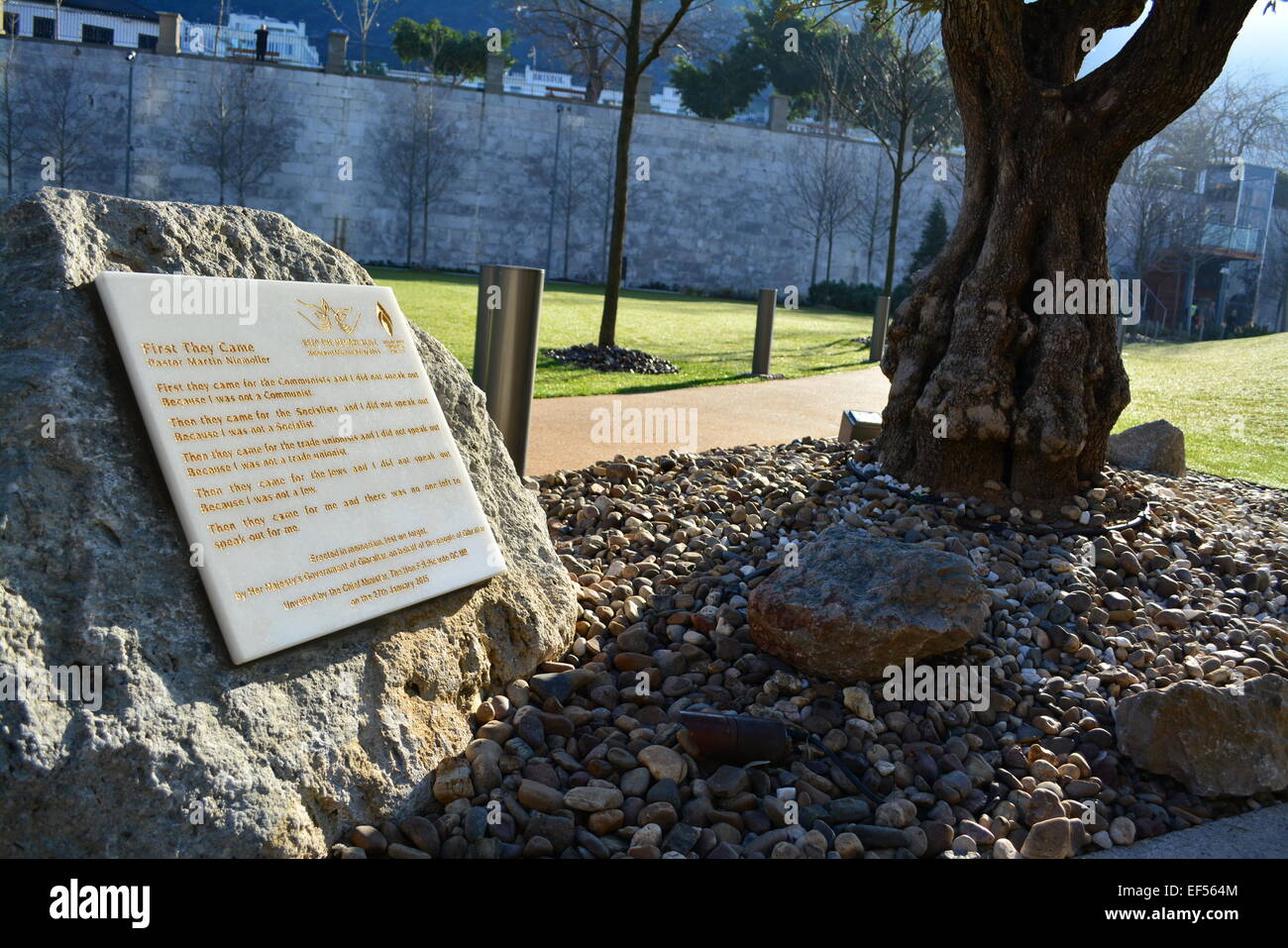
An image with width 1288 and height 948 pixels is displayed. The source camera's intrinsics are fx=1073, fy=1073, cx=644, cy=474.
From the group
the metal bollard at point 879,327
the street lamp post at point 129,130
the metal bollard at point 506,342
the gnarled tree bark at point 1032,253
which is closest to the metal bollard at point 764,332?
the metal bollard at point 879,327

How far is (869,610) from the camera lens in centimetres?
402

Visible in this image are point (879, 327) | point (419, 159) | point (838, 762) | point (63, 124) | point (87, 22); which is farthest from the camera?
point (87, 22)

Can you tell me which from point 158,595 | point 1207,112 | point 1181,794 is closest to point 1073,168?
point 1181,794

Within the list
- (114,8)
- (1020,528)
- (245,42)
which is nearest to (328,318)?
(1020,528)

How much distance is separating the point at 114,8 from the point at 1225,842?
6696cm

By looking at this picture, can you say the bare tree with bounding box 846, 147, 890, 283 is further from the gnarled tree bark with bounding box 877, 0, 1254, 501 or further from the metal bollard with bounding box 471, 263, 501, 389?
the metal bollard with bounding box 471, 263, 501, 389

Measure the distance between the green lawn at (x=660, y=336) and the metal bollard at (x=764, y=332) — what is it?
31 cm

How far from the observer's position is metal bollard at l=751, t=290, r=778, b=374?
47.0 feet

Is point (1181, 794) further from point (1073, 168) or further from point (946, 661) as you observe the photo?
point (1073, 168)

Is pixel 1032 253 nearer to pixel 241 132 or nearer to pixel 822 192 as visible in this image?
pixel 241 132

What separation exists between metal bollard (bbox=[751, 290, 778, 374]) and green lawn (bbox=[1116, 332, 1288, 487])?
14.8 ft

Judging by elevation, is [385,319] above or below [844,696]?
above

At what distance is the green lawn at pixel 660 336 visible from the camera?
42.2 ft

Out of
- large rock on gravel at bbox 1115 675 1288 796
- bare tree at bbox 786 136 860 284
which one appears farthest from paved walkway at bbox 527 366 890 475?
bare tree at bbox 786 136 860 284
